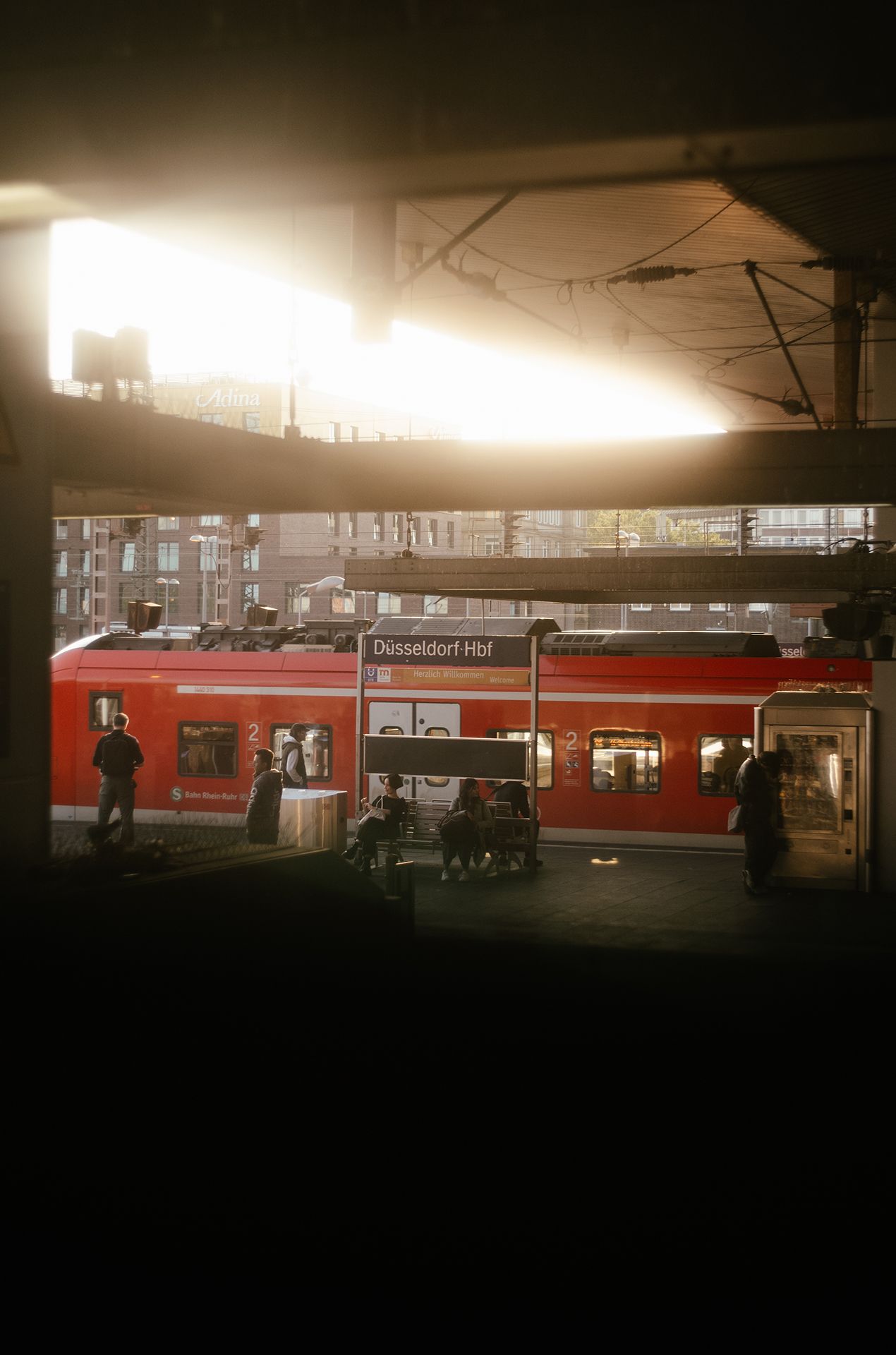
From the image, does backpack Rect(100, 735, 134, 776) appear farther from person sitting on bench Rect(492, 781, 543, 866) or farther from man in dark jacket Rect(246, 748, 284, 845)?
person sitting on bench Rect(492, 781, 543, 866)

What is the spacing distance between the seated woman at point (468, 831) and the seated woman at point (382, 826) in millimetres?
710

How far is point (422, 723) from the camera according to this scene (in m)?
21.7

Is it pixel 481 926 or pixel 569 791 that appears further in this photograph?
Result: pixel 569 791

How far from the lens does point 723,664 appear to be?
20.0m

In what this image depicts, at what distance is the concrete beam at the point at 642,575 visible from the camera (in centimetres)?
1542

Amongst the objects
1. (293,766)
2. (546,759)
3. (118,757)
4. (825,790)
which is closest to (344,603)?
(546,759)

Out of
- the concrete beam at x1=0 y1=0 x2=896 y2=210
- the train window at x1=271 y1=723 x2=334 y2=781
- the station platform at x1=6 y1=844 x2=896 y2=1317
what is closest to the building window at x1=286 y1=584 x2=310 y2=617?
the train window at x1=271 y1=723 x2=334 y2=781

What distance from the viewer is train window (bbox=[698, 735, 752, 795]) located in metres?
19.9

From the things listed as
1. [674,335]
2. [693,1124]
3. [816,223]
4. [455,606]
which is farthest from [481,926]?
[455,606]

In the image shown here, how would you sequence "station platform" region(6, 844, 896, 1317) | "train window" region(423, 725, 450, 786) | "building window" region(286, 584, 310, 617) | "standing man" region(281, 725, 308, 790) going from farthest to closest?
"building window" region(286, 584, 310, 617), "train window" region(423, 725, 450, 786), "standing man" region(281, 725, 308, 790), "station platform" region(6, 844, 896, 1317)

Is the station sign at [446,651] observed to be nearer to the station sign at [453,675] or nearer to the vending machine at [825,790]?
the station sign at [453,675]

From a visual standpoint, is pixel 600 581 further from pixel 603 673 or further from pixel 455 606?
pixel 455 606

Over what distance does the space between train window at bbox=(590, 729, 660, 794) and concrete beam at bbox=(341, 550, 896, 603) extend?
11.9ft

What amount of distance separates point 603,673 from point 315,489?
8200mm
